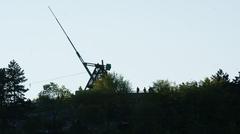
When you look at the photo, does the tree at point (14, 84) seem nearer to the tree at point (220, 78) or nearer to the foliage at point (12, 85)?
the foliage at point (12, 85)

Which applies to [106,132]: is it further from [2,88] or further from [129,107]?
[2,88]

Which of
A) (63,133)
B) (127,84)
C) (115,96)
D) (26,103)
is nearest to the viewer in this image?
(63,133)

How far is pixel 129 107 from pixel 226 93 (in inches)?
574

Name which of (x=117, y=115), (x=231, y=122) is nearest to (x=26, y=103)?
(x=117, y=115)

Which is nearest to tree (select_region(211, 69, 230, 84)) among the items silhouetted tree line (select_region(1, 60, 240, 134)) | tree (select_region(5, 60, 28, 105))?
silhouetted tree line (select_region(1, 60, 240, 134))

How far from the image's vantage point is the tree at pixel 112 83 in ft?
466

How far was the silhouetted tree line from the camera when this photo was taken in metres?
113

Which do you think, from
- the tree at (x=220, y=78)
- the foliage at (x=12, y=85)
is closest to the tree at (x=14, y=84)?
the foliage at (x=12, y=85)

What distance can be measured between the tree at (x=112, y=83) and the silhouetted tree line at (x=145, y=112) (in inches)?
401

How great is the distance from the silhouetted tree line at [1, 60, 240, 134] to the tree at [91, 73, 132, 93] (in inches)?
401

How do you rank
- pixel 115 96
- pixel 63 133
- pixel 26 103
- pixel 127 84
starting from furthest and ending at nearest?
1. pixel 127 84
2. pixel 115 96
3. pixel 26 103
4. pixel 63 133

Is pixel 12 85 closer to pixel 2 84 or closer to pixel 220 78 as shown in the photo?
pixel 2 84

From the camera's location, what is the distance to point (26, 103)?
391ft

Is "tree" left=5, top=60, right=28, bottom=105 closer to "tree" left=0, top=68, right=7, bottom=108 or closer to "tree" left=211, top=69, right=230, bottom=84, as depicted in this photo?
"tree" left=0, top=68, right=7, bottom=108
